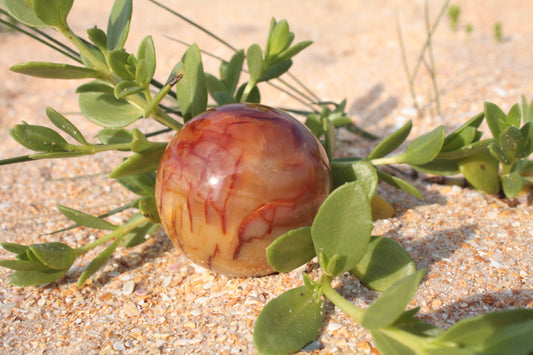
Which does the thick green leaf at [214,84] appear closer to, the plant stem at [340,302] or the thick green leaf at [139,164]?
the thick green leaf at [139,164]

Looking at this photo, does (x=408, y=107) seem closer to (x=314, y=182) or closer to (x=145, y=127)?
(x=145, y=127)

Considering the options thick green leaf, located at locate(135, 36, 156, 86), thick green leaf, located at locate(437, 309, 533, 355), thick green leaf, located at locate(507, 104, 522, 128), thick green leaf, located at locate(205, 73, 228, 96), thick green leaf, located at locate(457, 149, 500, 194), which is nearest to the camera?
thick green leaf, located at locate(437, 309, 533, 355)

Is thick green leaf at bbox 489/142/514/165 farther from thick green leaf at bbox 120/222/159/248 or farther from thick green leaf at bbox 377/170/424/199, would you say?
thick green leaf at bbox 120/222/159/248

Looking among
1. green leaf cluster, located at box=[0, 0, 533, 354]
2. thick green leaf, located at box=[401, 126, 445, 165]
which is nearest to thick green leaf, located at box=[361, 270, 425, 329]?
green leaf cluster, located at box=[0, 0, 533, 354]

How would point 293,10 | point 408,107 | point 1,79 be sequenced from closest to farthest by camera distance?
point 408,107 < point 1,79 < point 293,10

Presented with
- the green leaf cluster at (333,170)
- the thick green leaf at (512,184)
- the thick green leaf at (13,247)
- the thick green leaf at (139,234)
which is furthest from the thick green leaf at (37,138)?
the thick green leaf at (512,184)

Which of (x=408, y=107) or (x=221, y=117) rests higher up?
(x=221, y=117)

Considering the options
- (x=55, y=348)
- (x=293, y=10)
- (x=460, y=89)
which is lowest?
(x=55, y=348)

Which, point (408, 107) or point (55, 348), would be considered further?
point (408, 107)

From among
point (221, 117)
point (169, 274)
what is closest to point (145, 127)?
point (169, 274)
